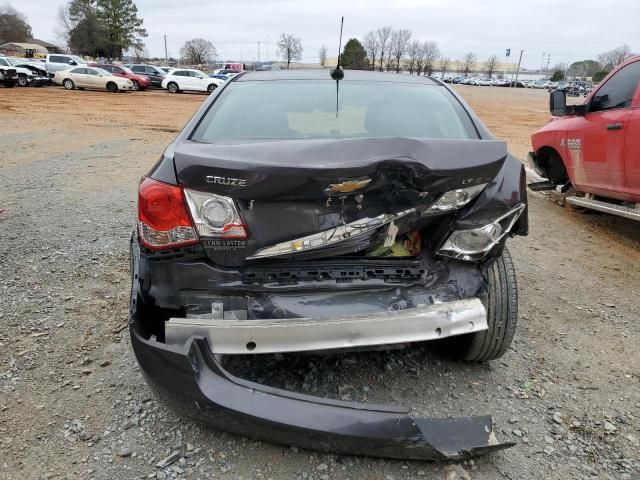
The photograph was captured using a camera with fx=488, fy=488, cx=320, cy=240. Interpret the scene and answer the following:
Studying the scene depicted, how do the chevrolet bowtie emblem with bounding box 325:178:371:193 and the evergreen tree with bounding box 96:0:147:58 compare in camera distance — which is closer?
the chevrolet bowtie emblem with bounding box 325:178:371:193

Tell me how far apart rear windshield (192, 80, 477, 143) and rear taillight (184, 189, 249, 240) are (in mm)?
661

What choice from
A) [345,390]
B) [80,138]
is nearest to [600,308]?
[345,390]

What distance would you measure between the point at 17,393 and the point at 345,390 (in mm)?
1643

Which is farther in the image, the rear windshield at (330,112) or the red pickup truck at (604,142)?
the red pickup truck at (604,142)

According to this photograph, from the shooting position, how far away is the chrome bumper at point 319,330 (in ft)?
6.19

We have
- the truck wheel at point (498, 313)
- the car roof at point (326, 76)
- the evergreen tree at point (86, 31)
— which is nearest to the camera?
the truck wheel at point (498, 313)

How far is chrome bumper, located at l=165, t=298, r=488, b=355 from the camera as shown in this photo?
6.19 feet

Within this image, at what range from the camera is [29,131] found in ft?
37.6

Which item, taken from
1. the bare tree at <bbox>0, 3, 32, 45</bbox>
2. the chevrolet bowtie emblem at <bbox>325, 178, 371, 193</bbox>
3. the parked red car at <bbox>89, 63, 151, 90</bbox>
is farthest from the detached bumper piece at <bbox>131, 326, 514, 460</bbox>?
the bare tree at <bbox>0, 3, 32, 45</bbox>

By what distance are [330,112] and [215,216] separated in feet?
4.17

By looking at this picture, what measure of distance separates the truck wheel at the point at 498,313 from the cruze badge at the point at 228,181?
1261 mm

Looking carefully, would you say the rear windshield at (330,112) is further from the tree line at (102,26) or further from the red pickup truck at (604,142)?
the tree line at (102,26)

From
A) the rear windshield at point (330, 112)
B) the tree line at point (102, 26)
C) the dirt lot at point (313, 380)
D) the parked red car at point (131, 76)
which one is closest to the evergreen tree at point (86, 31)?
the tree line at point (102, 26)

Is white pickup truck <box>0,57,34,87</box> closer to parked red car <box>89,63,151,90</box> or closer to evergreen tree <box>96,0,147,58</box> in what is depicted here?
parked red car <box>89,63,151,90</box>
